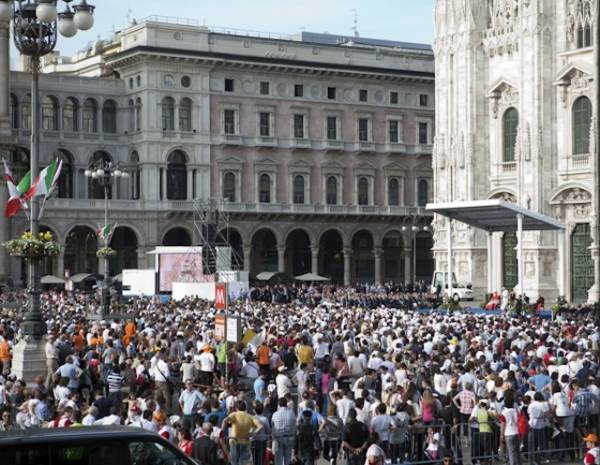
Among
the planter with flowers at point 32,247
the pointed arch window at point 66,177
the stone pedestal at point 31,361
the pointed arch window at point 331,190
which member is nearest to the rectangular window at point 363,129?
the pointed arch window at point 331,190

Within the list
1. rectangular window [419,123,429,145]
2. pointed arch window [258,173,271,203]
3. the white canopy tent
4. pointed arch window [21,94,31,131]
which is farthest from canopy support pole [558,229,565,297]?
pointed arch window [21,94,31,131]

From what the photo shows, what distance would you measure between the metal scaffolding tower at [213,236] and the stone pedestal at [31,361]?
1301 inches

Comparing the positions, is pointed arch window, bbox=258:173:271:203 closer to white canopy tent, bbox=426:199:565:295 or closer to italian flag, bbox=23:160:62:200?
white canopy tent, bbox=426:199:565:295

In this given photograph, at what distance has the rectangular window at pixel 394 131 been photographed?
83250mm

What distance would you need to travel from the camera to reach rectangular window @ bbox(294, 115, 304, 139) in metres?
79.7

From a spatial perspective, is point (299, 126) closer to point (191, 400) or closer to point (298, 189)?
point (298, 189)

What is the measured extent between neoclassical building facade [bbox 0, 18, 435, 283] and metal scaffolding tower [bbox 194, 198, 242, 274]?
129 centimetres

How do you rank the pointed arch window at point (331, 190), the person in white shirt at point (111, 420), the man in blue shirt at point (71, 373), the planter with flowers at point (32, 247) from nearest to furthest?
1. the person in white shirt at point (111, 420)
2. the man in blue shirt at point (71, 373)
3. the planter with flowers at point (32, 247)
4. the pointed arch window at point (331, 190)

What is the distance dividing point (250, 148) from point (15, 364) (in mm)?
52705

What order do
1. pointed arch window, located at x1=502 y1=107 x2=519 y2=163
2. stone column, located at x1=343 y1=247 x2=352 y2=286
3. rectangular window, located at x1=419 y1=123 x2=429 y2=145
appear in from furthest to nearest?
1. rectangular window, located at x1=419 y1=123 x2=429 y2=145
2. stone column, located at x1=343 y1=247 x2=352 y2=286
3. pointed arch window, located at x1=502 y1=107 x2=519 y2=163

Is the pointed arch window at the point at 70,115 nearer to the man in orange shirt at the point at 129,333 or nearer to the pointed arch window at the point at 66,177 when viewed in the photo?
the pointed arch window at the point at 66,177

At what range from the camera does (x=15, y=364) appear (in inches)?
1017

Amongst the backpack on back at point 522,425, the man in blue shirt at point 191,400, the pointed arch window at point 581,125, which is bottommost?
the backpack on back at point 522,425

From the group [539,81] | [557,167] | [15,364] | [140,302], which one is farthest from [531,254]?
[15,364]
